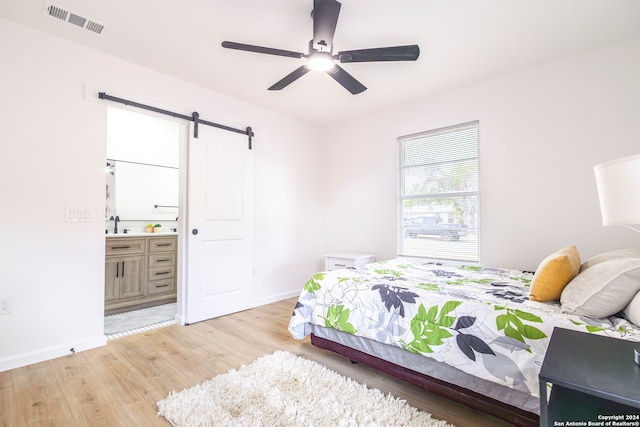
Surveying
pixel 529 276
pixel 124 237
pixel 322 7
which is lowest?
pixel 529 276

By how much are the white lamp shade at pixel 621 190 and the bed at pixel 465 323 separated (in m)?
0.66

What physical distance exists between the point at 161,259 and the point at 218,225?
1.12m

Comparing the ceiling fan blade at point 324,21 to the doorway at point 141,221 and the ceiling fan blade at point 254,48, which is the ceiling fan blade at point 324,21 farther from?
the doorway at point 141,221

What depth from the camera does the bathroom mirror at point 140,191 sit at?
13.7ft

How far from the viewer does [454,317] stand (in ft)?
5.59

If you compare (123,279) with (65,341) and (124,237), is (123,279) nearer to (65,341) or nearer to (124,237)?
(124,237)

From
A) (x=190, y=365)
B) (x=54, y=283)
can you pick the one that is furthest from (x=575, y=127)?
(x=54, y=283)

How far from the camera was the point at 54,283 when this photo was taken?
240cm

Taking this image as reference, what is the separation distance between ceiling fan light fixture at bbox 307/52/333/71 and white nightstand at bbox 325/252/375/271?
88.1 inches

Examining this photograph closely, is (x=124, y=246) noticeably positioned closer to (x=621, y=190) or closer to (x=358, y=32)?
(x=358, y=32)

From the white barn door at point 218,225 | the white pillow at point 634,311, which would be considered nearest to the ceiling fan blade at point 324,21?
the white barn door at point 218,225

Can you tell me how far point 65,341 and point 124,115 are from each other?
2.92 m

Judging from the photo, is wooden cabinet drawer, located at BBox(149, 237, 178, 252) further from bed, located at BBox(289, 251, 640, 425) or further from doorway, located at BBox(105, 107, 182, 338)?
bed, located at BBox(289, 251, 640, 425)

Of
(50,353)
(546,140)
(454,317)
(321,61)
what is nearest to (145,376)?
(50,353)
